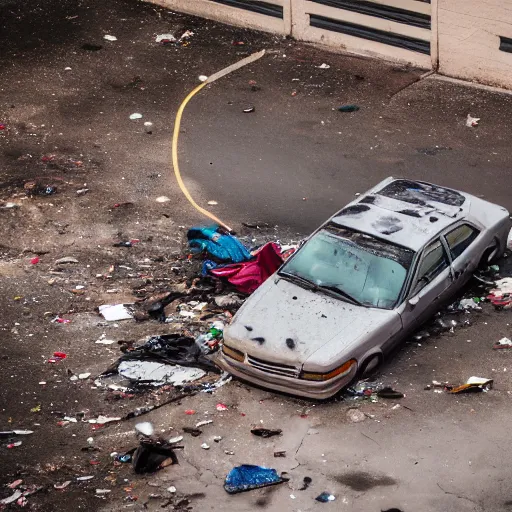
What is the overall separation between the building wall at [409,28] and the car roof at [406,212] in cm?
513

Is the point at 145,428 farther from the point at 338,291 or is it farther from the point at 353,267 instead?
the point at 353,267

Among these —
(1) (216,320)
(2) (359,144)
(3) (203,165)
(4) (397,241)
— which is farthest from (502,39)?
(1) (216,320)

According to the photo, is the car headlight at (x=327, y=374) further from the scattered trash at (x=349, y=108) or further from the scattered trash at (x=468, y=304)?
the scattered trash at (x=349, y=108)

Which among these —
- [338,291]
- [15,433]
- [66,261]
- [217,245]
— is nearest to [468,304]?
[338,291]

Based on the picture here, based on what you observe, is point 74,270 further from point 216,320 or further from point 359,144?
point 359,144

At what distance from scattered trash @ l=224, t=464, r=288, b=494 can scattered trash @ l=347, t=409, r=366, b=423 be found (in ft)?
3.75

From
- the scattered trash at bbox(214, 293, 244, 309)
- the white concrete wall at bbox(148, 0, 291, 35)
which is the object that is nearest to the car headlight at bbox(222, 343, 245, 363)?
the scattered trash at bbox(214, 293, 244, 309)

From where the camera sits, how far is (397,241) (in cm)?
1189

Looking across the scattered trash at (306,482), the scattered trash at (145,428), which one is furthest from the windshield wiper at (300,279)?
the scattered trash at (306,482)

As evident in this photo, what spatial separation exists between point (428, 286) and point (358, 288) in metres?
0.87

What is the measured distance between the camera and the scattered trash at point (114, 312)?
1261 centimetres

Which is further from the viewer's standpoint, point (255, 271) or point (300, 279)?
point (255, 271)

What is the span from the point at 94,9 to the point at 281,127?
674 centimetres

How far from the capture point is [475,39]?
58.1 ft
